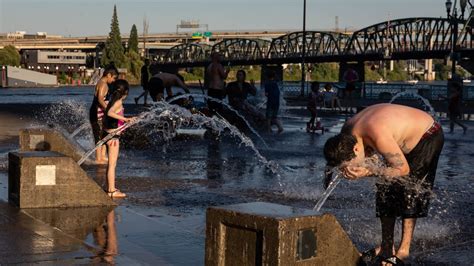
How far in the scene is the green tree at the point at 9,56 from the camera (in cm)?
16900

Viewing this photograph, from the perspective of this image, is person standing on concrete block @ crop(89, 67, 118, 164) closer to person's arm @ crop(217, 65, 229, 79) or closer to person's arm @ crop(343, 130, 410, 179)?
person's arm @ crop(343, 130, 410, 179)

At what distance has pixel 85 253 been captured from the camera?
7.24 metres

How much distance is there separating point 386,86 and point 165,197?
131 feet

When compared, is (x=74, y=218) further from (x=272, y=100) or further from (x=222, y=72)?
(x=272, y=100)

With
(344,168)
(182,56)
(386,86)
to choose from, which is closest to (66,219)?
(344,168)

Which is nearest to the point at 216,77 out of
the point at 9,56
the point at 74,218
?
the point at 74,218

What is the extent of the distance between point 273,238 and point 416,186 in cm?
184

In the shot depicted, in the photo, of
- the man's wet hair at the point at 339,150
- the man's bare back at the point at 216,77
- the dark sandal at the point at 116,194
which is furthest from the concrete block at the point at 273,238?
the man's bare back at the point at 216,77

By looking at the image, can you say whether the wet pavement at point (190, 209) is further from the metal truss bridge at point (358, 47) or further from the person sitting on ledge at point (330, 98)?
the metal truss bridge at point (358, 47)

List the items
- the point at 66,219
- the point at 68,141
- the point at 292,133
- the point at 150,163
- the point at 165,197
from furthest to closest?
the point at 292,133 < the point at 150,163 < the point at 68,141 < the point at 165,197 < the point at 66,219

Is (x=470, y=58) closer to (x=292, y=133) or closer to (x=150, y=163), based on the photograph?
(x=292, y=133)

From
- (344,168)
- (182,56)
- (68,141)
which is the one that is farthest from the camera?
(182,56)

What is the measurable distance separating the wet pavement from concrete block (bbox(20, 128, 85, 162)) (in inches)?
18.8

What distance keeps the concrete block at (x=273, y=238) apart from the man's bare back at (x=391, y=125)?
2.90ft
